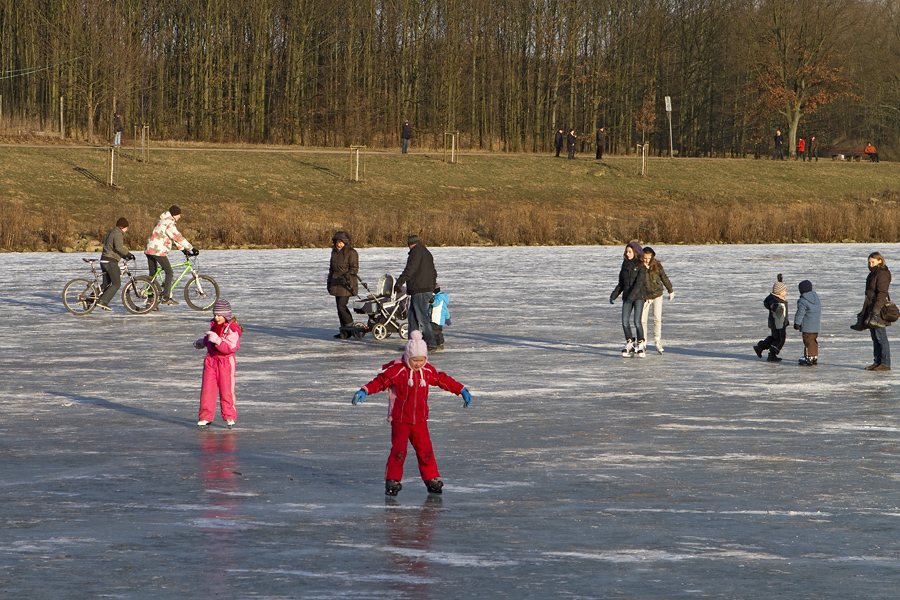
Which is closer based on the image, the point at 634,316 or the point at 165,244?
the point at 634,316

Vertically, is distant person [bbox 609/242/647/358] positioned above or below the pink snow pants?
above

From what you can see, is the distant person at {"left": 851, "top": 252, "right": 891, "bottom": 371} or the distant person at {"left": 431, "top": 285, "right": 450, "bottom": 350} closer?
the distant person at {"left": 851, "top": 252, "right": 891, "bottom": 371}

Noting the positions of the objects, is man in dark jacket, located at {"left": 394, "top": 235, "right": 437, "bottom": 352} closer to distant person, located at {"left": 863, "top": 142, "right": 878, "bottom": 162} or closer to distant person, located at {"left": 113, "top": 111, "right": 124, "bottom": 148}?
distant person, located at {"left": 113, "top": 111, "right": 124, "bottom": 148}

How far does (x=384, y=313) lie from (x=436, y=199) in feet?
116

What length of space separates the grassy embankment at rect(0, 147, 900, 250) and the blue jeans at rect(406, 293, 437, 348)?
73.0 ft

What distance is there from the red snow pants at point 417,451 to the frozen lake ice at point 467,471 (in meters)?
0.18

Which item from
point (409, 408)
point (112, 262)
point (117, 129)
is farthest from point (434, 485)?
point (117, 129)

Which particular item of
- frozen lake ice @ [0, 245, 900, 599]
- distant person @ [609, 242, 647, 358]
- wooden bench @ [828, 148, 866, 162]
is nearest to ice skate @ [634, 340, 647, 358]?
distant person @ [609, 242, 647, 358]

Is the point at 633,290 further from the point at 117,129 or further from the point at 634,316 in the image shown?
the point at 117,129

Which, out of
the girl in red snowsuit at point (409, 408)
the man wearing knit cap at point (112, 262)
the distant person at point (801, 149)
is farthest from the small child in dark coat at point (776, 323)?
the distant person at point (801, 149)

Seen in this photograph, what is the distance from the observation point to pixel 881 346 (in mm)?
14359

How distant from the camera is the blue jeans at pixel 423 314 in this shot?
1608 cm

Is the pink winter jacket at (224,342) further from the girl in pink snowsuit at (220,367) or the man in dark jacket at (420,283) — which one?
the man in dark jacket at (420,283)

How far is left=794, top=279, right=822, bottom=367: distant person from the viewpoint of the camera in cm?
1480
